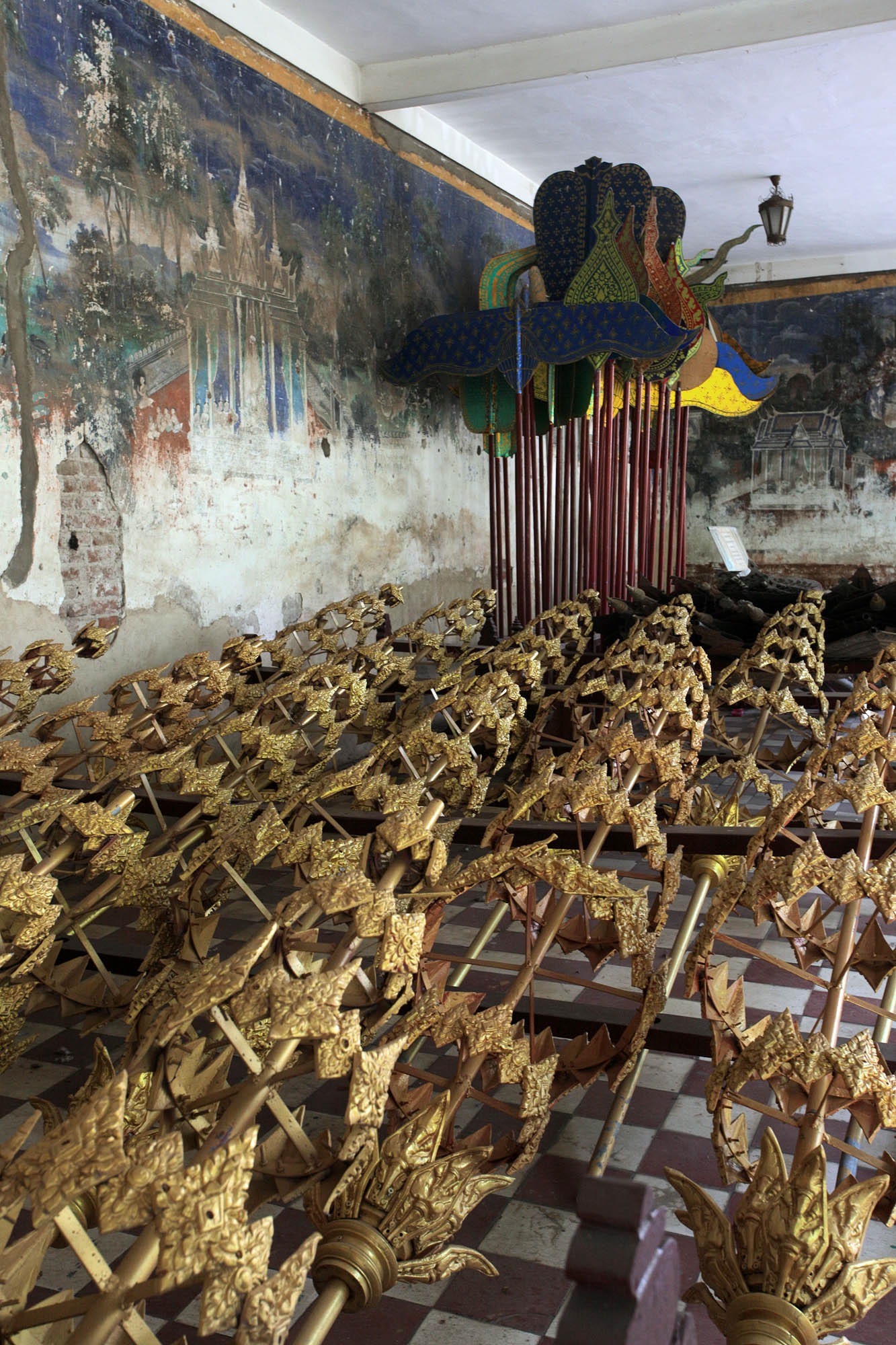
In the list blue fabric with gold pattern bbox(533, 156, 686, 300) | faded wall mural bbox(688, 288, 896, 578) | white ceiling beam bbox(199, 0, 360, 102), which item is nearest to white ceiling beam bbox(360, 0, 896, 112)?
white ceiling beam bbox(199, 0, 360, 102)

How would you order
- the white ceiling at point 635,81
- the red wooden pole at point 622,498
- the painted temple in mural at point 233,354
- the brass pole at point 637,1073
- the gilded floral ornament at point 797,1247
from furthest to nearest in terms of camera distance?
1. the red wooden pole at point 622,498
2. the white ceiling at point 635,81
3. the painted temple in mural at point 233,354
4. the brass pole at point 637,1073
5. the gilded floral ornament at point 797,1247

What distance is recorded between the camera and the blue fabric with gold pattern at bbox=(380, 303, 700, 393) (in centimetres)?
542

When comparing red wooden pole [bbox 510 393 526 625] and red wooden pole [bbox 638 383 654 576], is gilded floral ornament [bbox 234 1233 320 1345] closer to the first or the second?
red wooden pole [bbox 510 393 526 625]

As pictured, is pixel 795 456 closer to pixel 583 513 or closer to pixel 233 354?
pixel 583 513

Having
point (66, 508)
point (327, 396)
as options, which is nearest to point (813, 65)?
point (327, 396)

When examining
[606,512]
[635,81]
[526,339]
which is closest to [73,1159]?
[526,339]

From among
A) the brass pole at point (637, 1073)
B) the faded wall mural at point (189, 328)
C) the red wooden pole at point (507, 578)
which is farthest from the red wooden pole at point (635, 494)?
the brass pole at point (637, 1073)

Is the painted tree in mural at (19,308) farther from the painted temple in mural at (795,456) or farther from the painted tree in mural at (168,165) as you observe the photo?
the painted temple in mural at (795,456)

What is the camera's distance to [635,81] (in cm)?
675

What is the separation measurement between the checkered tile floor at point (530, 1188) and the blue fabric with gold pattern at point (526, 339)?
3.75 m

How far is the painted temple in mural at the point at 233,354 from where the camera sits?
183 inches

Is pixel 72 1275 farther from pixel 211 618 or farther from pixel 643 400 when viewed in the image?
pixel 643 400

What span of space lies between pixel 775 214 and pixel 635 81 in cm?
250

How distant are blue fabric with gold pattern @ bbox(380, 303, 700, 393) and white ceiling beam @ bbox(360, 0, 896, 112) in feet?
4.54
